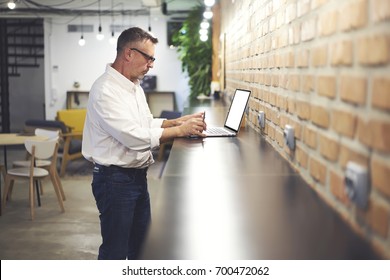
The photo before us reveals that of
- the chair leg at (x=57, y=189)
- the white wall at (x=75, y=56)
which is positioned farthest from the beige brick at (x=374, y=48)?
the white wall at (x=75, y=56)

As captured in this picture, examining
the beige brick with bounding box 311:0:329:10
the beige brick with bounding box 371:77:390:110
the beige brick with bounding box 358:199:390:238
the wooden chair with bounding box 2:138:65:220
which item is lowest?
the wooden chair with bounding box 2:138:65:220

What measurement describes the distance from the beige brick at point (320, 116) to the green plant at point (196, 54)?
7.93 meters

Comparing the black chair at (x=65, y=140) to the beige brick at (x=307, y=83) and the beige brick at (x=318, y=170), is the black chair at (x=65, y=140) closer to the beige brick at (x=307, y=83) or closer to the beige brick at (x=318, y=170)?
the beige brick at (x=307, y=83)

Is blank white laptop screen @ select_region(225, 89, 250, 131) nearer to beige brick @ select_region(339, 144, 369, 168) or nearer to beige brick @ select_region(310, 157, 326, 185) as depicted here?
beige brick @ select_region(310, 157, 326, 185)

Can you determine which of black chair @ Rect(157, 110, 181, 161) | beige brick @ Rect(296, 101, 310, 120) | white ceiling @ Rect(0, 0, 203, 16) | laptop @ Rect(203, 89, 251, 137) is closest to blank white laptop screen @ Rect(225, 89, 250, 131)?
laptop @ Rect(203, 89, 251, 137)

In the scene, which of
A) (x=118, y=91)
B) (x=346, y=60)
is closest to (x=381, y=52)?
A: (x=346, y=60)

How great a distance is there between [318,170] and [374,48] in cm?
54

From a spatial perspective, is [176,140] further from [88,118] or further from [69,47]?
[69,47]

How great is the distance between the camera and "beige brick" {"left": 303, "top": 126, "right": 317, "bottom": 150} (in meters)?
1.52

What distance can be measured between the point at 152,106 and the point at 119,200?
8.98 m

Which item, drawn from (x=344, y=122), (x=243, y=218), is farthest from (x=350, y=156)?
(x=243, y=218)

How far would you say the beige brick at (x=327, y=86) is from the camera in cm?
131

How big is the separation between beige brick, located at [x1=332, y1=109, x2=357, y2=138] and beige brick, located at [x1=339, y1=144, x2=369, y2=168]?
4cm

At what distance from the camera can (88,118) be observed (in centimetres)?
252
